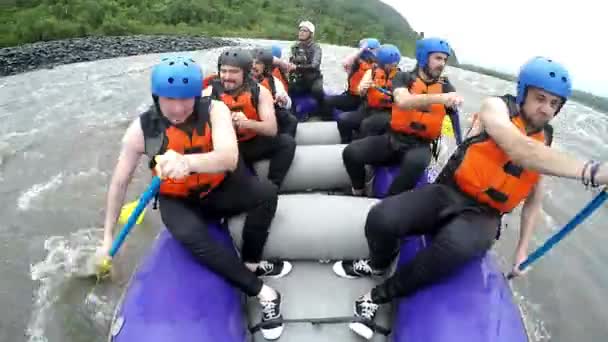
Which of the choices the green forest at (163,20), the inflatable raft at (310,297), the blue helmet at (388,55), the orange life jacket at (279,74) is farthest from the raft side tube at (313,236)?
the green forest at (163,20)

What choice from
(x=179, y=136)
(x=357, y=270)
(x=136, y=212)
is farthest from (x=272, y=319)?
(x=179, y=136)

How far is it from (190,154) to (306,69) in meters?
4.20

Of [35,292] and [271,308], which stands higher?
[271,308]

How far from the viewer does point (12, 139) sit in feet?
23.2

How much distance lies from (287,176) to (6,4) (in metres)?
27.8

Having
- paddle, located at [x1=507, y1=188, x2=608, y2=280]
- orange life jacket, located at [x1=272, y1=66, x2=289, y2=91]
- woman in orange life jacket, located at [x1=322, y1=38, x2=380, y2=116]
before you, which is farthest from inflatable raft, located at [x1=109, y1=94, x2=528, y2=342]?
woman in orange life jacket, located at [x1=322, y1=38, x2=380, y2=116]

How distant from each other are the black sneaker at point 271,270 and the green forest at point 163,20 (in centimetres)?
1950

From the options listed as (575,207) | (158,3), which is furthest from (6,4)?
(575,207)

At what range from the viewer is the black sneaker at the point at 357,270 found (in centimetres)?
312

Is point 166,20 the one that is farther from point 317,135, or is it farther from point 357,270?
point 357,270

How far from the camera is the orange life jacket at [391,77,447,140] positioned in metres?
3.89

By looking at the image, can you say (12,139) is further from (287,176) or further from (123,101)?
(287,176)

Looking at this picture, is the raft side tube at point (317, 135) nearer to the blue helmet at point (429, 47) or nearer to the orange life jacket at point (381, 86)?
the orange life jacket at point (381, 86)

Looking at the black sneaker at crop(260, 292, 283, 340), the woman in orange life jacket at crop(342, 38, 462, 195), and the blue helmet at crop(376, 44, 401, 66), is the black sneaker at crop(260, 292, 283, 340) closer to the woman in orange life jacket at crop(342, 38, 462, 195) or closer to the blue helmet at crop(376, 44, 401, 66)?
the woman in orange life jacket at crop(342, 38, 462, 195)
